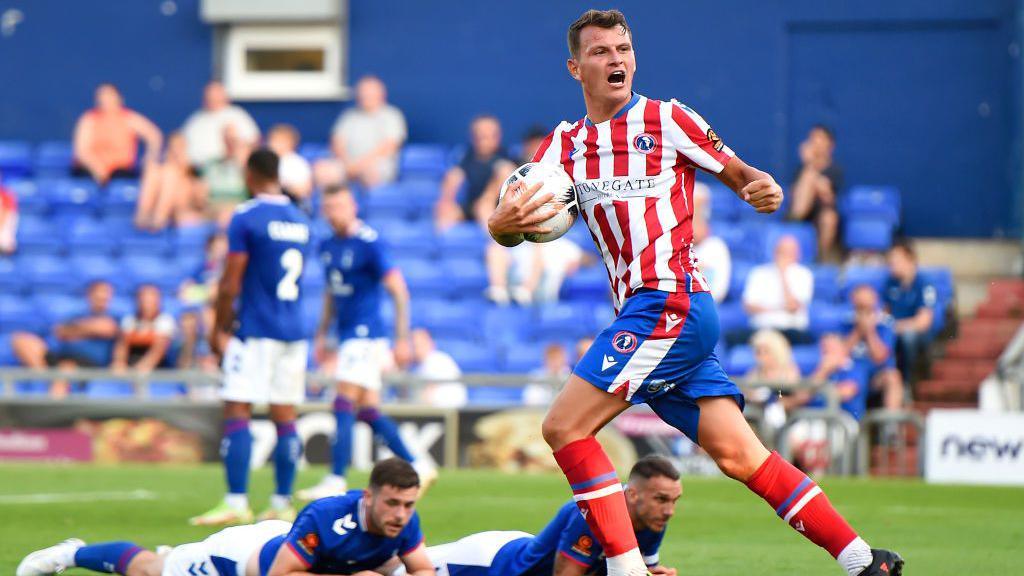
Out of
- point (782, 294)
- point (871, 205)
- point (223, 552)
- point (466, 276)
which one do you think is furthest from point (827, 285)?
point (223, 552)

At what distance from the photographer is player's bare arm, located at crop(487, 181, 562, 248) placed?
5672mm

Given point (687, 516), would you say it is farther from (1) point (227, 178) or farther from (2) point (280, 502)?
(1) point (227, 178)

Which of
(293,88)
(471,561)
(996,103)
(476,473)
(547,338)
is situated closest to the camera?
(471,561)

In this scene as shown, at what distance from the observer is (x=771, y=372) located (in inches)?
569

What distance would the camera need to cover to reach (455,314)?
1636cm

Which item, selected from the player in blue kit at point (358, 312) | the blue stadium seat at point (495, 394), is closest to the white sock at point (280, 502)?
the player in blue kit at point (358, 312)

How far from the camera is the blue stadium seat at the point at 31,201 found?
1889 cm

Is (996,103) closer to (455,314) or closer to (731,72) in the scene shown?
(731,72)

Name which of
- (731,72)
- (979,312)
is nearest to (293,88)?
(731,72)

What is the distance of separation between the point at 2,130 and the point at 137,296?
5.60 meters

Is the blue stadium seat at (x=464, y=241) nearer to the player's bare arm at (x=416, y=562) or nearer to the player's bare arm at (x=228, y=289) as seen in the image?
the player's bare arm at (x=228, y=289)

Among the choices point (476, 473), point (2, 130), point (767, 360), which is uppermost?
point (2, 130)

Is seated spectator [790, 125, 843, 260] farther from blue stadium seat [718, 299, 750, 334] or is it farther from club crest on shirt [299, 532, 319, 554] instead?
club crest on shirt [299, 532, 319, 554]

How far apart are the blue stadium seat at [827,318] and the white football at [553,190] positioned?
994 cm
